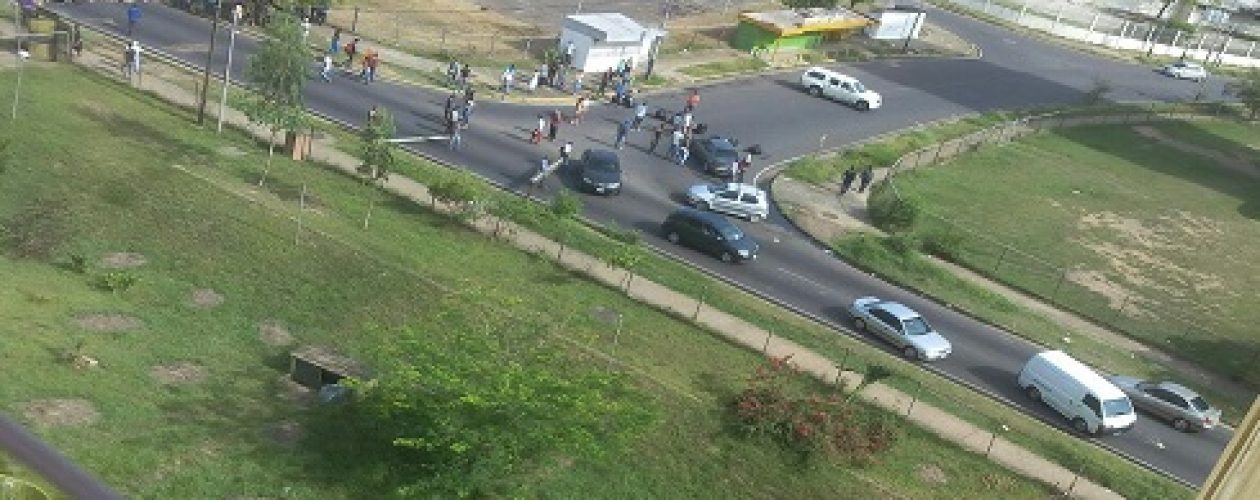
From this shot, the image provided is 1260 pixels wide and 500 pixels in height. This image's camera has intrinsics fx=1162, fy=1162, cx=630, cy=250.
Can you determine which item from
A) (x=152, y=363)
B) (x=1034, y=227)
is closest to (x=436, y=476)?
(x=152, y=363)

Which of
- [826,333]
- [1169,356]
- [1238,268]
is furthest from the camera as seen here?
[1238,268]

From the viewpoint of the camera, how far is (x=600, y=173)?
143 ft

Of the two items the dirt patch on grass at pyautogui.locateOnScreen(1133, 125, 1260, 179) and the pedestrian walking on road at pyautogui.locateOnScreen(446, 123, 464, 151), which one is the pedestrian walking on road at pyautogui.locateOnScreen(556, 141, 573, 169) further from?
the dirt patch on grass at pyautogui.locateOnScreen(1133, 125, 1260, 179)

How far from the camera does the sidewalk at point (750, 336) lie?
30.2 meters

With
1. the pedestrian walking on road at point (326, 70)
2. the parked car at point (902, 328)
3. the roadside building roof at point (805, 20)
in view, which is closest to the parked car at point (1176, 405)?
the parked car at point (902, 328)

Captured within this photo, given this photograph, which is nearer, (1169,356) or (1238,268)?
(1169,356)

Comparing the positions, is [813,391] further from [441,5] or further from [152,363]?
[441,5]

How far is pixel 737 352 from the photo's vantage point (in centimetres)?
3269

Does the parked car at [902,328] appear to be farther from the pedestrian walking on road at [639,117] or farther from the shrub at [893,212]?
the pedestrian walking on road at [639,117]

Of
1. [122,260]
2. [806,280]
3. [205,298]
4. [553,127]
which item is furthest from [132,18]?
[806,280]

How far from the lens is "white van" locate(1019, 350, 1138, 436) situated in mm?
33500

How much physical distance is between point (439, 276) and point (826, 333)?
1216 cm

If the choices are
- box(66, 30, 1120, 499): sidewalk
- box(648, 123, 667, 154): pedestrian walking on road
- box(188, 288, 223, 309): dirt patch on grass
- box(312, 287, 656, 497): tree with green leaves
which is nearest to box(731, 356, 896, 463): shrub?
box(66, 30, 1120, 499): sidewalk

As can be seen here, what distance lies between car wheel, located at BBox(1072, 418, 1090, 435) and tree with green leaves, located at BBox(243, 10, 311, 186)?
25859 millimetres
